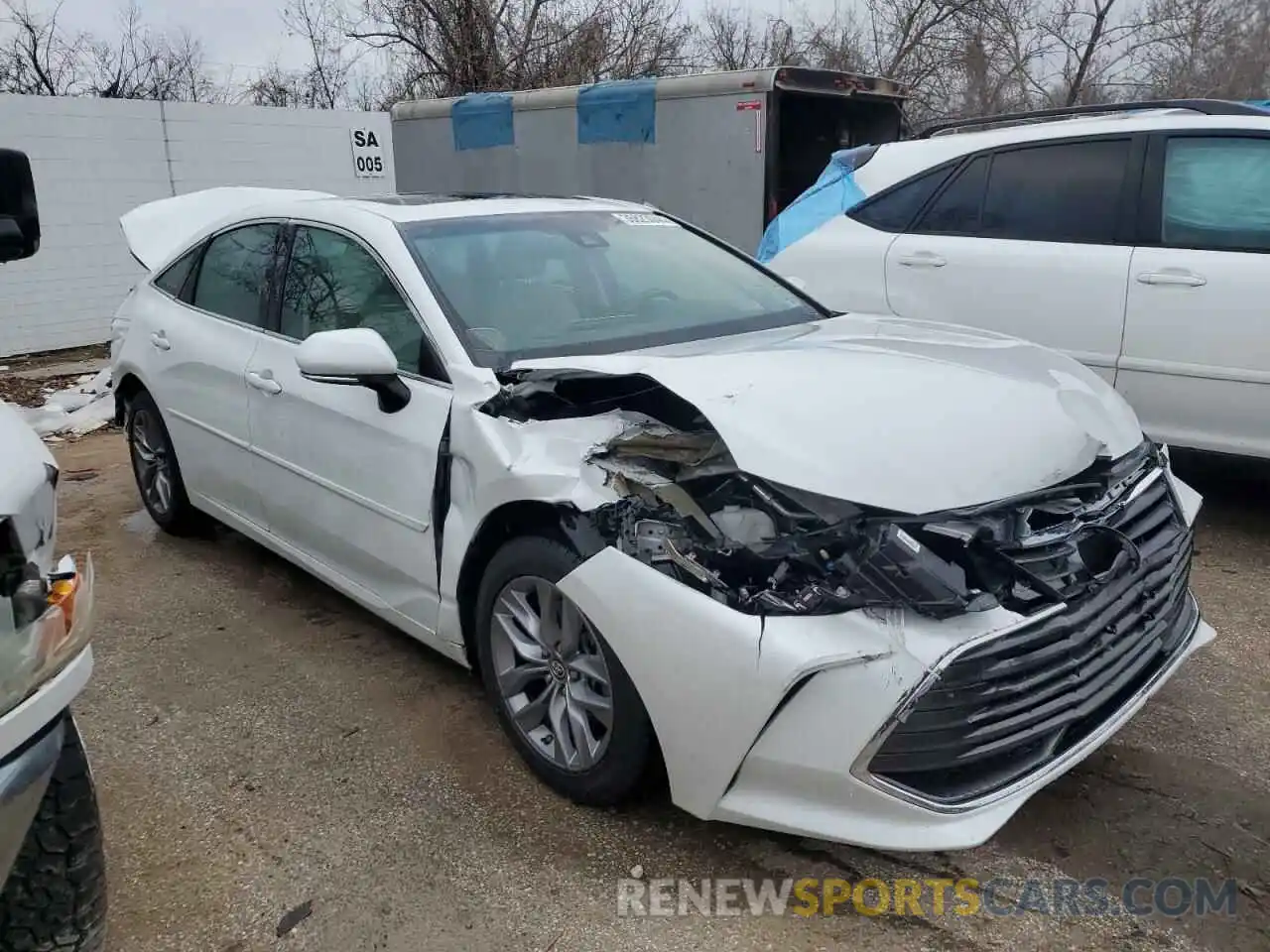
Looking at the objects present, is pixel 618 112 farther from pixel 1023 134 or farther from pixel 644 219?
pixel 644 219

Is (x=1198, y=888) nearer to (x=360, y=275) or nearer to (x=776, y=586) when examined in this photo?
(x=776, y=586)

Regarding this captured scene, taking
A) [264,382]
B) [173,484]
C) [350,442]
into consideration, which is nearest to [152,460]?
[173,484]

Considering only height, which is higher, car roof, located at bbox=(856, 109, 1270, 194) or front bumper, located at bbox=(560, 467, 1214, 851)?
car roof, located at bbox=(856, 109, 1270, 194)

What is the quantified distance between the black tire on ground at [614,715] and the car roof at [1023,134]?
10.9 ft

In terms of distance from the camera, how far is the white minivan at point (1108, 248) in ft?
14.0

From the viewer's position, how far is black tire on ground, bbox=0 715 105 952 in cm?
188

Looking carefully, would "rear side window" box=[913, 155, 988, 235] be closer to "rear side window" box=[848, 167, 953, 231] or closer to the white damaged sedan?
"rear side window" box=[848, 167, 953, 231]

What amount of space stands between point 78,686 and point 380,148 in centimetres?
1221

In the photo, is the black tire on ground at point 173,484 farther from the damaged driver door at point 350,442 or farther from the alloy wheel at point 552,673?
the alloy wheel at point 552,673

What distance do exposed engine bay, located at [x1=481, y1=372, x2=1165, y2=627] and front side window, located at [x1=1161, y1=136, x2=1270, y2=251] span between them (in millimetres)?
2216

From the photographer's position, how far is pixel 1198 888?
94.3 inches

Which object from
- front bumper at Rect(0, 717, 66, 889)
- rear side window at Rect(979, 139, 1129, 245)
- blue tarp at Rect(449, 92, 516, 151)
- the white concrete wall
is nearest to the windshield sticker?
rear side window at Rect(979, 139, 1129, 245)

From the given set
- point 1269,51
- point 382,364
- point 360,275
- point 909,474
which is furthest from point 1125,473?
point 1269,51

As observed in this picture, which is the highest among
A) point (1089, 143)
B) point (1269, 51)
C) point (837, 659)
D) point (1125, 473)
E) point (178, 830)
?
point (1269, 51)
